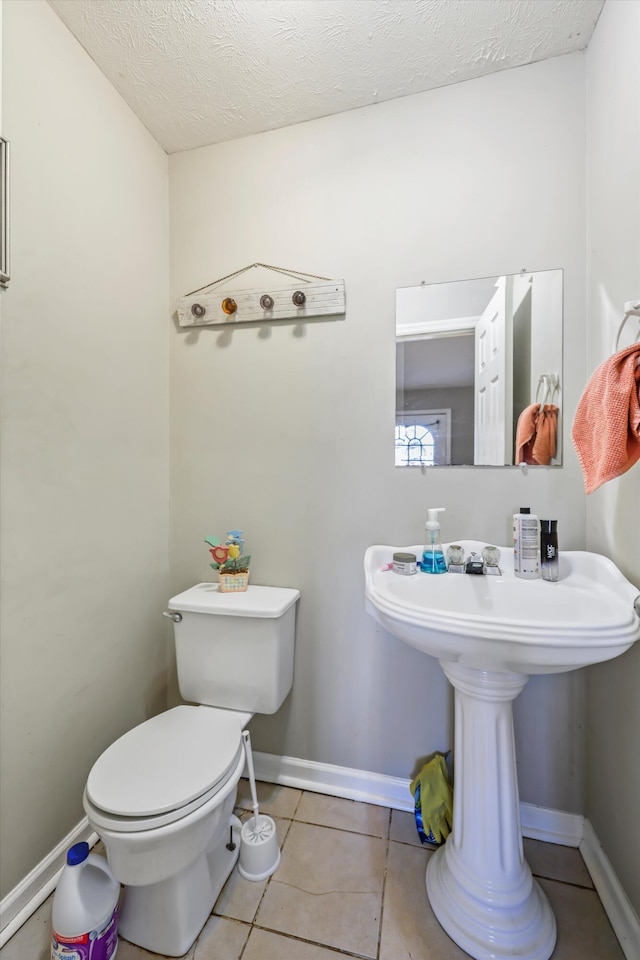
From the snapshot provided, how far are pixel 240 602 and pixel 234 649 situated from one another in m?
0.15

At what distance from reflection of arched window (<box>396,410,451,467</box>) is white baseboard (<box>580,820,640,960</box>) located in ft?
3.84

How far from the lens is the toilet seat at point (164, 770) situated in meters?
0.85

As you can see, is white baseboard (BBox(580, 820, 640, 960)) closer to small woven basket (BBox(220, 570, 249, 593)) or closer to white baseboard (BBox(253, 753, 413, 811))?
white baseboard (BBox(253, 753, 413, 811))

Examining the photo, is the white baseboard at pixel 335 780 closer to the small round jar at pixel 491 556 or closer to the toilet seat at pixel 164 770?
the toilet seat at pixel 164 770

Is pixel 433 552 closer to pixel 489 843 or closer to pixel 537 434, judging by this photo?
pixel 537 434

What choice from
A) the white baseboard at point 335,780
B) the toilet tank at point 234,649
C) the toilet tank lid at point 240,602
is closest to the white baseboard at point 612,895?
the white baseboard at point 335,780

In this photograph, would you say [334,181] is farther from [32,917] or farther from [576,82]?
[32,917]

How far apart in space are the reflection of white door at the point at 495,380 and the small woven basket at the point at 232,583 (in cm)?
91

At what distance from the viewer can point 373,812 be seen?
1319 mm

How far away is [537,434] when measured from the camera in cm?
121

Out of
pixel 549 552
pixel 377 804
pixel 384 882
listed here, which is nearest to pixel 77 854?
pixel 384 882

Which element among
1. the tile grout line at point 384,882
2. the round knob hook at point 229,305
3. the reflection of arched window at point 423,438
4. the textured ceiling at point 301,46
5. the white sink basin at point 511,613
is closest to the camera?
the white sink basin at point 511,613

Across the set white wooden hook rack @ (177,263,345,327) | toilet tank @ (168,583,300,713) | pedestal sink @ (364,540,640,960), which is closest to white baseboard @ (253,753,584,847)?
pedestal sink @ (364,540,640,960)

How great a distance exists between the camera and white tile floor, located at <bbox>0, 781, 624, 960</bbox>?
930 millimetres
